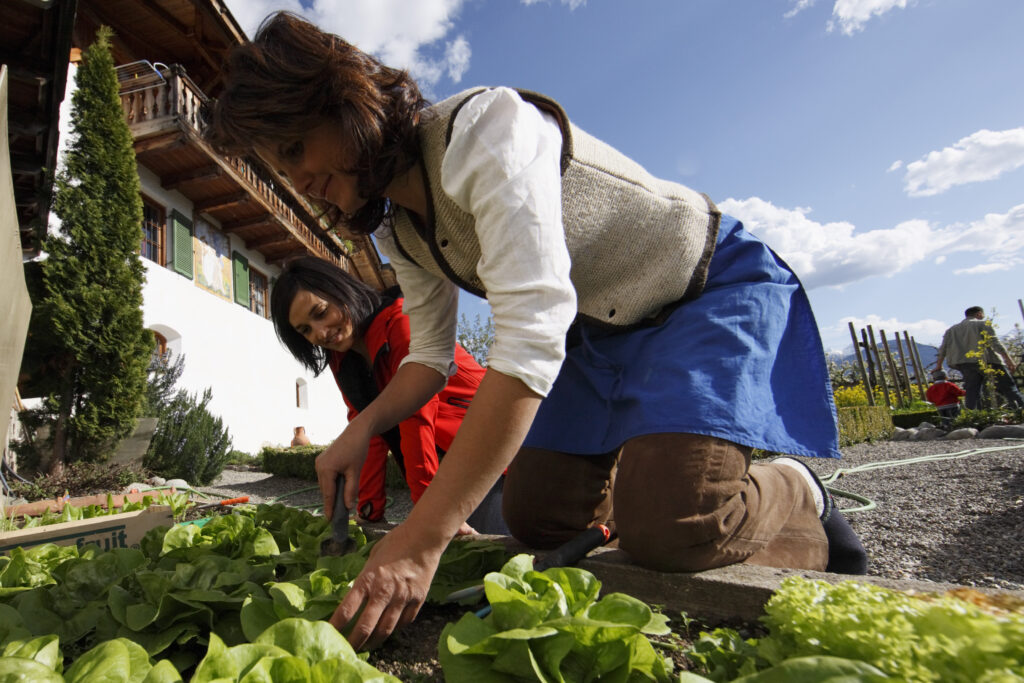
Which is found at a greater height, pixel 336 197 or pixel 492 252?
pixel 336 197

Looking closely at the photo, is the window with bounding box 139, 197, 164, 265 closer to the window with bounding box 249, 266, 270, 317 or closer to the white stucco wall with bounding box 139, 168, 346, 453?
the white stucco wall with bounding box 139, 168, 346, 453

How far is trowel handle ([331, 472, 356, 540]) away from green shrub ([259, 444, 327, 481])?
6390mm

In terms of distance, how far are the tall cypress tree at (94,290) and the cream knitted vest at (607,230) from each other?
6424 mm

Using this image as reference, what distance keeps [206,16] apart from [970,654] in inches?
467

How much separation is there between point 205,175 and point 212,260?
1.69 metres

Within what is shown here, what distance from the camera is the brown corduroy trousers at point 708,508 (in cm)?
125

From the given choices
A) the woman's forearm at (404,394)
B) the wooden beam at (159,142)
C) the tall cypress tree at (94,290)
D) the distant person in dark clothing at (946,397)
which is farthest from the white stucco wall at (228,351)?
the distant person in dark clothing at (946,397)

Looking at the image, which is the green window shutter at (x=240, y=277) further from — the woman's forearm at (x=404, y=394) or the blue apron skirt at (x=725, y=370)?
the blue apron skirt at (x=725, y=370)

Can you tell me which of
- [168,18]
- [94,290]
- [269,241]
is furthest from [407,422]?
[269,241]

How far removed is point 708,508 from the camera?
1276 millimetres

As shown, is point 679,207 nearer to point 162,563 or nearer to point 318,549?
point 318,549

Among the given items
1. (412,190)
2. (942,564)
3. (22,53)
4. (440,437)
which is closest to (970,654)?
(412,190)

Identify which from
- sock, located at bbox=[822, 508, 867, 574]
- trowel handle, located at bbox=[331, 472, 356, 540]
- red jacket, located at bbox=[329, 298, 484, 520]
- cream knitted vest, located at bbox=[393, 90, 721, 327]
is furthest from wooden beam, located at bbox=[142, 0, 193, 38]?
sock, located at bbox=[822, 508, 867, 574]

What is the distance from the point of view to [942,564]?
84.7 inches
